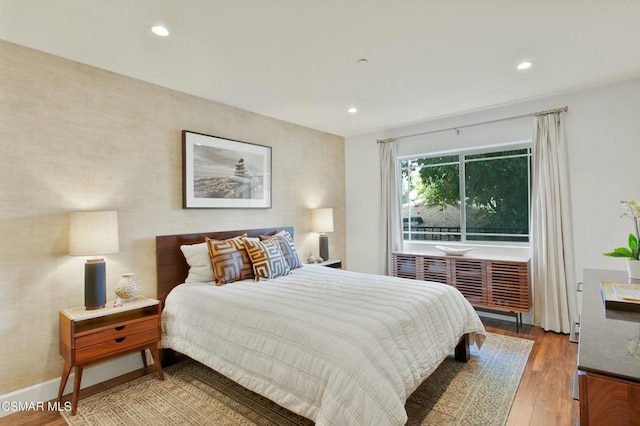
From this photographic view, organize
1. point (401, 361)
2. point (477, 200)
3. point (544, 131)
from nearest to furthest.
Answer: point (401, 361) < point (544, 131) < point (477, 200)

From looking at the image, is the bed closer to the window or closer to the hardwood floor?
the hardwood floor

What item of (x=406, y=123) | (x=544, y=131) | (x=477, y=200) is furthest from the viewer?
(x=406, y=123)

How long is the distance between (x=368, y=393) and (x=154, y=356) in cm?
195

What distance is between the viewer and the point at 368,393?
5.22ft

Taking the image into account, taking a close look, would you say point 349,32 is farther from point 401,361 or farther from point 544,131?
point 544,131

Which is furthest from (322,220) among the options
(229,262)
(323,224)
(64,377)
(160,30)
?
(64,377)

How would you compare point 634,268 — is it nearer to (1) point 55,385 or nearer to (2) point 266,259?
(2) point 266,259

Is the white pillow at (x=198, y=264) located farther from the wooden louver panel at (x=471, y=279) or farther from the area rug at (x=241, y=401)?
the wooden louver panel at (x=471, y=279)

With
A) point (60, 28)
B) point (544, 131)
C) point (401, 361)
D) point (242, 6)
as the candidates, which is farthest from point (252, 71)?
point (544, 131)

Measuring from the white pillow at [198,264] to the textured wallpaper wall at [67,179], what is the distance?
0.91ft

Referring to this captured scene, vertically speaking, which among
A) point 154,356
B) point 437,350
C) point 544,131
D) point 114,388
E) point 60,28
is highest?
point 60,28

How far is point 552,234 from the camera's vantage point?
11.8 ft

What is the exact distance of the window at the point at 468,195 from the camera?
406cm

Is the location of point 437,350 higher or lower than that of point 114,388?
higher
